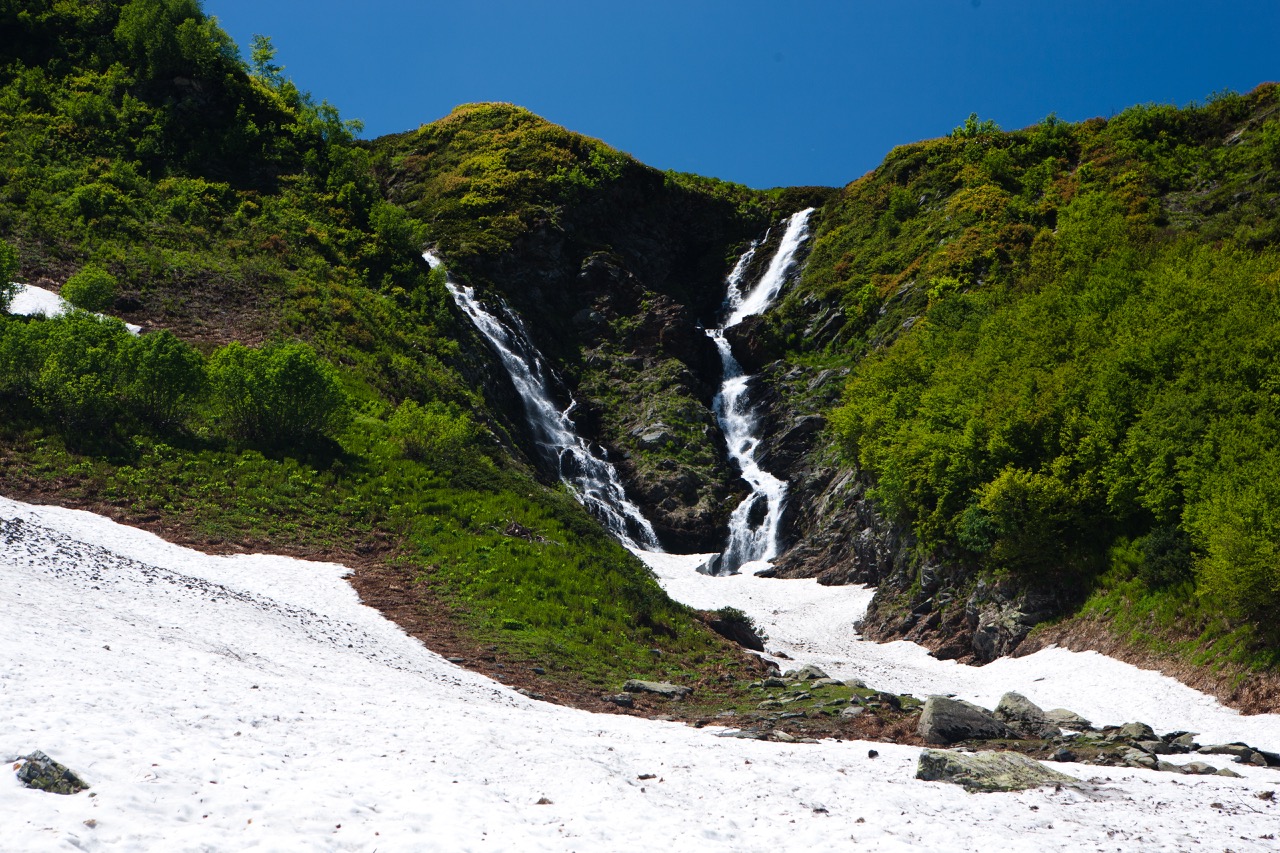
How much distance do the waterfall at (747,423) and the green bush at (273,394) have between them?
27.4 meters

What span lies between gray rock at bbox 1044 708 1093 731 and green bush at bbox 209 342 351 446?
3114cm

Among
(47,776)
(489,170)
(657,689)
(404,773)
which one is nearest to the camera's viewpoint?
(47,776)

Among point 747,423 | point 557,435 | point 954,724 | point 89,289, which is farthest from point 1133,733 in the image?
point 747,423

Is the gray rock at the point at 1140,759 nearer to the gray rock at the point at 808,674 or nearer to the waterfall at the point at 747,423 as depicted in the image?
the gray rock at the point at 808,674

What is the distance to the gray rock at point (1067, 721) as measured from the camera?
63.8 ft

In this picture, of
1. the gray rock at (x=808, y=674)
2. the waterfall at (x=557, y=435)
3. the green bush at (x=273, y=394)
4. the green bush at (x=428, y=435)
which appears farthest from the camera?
the waterfall at (x=557, y=435)

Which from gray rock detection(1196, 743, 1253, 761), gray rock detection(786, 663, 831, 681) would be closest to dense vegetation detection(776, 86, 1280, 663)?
gray rock detection(1196, 743, 1253, 761)

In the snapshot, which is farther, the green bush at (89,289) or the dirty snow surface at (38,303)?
the green bush at (89,289)

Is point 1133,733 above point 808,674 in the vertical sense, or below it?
above

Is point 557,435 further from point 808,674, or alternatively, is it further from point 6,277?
point 808,674

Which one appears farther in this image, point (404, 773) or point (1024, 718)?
point (1024, 718)

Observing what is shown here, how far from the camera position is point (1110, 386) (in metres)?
33.4

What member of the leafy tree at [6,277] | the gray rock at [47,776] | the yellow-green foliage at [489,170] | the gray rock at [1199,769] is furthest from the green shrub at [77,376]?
the yellow-green foliage at [489,170]

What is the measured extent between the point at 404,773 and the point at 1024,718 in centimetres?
1443
